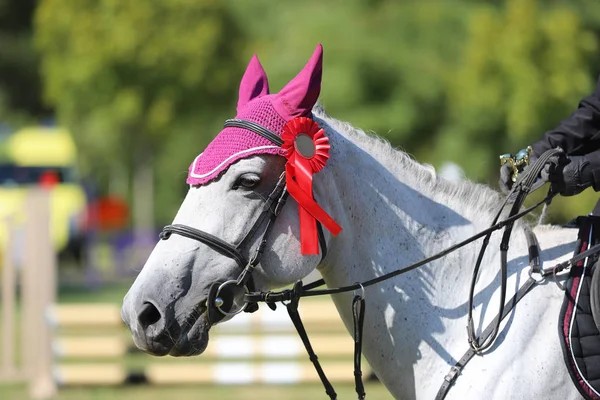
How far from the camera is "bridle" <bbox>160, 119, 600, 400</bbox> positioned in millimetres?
3178

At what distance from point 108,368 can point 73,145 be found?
17.8 meters

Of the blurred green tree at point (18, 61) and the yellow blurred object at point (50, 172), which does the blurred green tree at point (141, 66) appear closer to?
the yellow blurred object at point (50, 172)

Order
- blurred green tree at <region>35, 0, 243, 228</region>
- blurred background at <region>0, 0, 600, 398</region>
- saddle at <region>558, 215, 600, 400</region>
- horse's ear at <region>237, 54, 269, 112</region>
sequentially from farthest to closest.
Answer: blurred green tree at <region>35, 0, 243, 228</region> < blurred background at <region>0, 0, 600, 398</region> < horse's ear at <region>237, 54, 269, 112</region> < saddle at <region>558, 215, 600, 400</region>

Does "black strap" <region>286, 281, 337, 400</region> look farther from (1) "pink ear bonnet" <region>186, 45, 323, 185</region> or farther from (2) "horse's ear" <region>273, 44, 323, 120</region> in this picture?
(2) "horse's ear" <region>273, 44, 323, 120</region>

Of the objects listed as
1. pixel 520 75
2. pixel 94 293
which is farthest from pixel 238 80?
pixel 520 75

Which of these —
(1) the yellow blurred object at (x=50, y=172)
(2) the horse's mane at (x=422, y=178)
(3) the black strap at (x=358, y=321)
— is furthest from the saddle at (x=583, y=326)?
(1) the yellow blurred object at (x=50, y=172)

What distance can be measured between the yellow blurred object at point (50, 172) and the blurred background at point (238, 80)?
0.05 metres

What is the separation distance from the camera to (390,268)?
350 centimetres

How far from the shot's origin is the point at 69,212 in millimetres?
23594

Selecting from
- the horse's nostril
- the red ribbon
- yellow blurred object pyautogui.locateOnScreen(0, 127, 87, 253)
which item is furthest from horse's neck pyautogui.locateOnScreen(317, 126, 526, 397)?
yellow blurred object pyautogui.locateOnScreen(0, 127, 87, 253)

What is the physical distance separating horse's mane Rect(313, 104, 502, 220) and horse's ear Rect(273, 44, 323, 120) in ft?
0.97

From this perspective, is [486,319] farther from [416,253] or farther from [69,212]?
[69,212]

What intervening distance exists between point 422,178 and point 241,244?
2.92ft

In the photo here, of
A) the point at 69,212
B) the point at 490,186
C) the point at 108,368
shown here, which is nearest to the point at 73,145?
the point at 69,212
